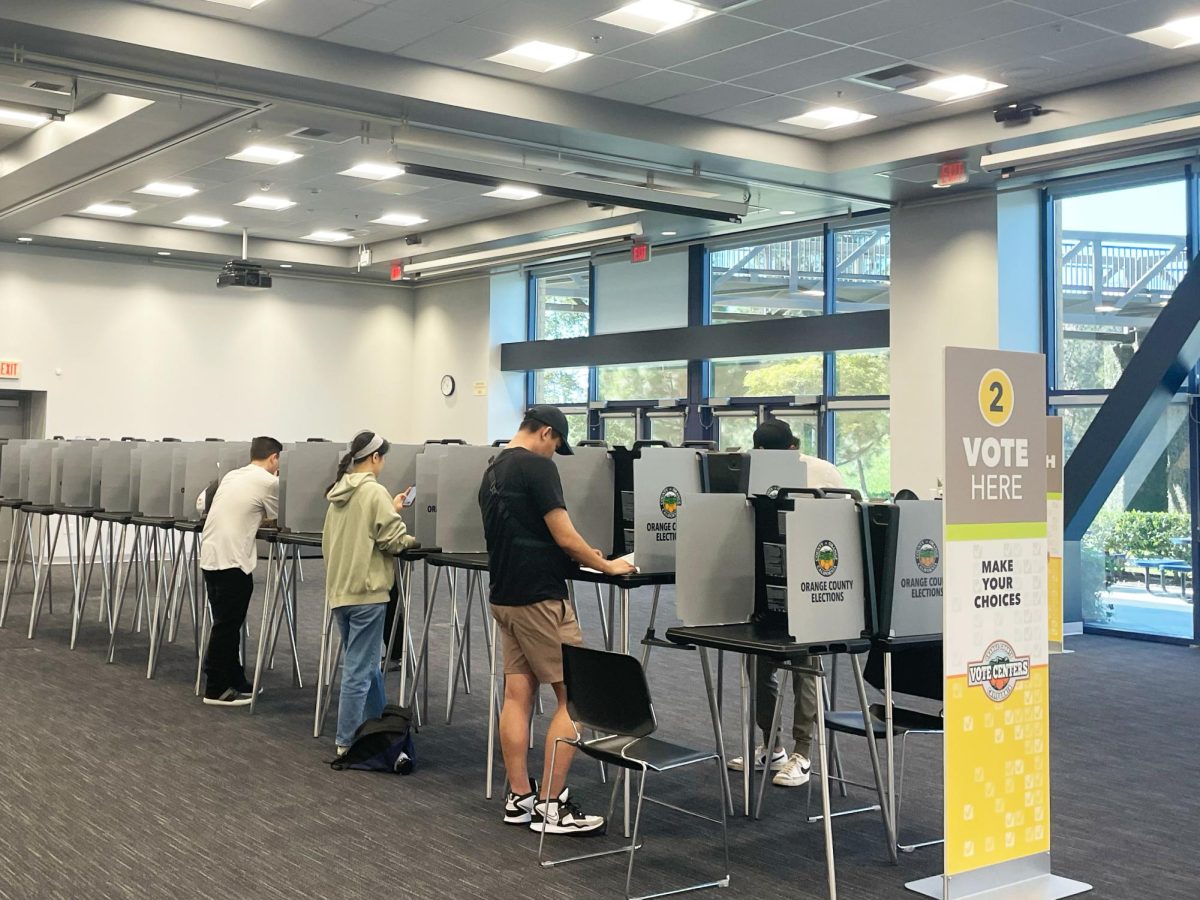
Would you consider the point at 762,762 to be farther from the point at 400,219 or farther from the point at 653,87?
the point at 400,219

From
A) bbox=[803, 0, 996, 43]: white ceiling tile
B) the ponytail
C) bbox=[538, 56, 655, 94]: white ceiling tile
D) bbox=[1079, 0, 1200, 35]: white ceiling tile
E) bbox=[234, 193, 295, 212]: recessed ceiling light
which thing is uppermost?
bbox=[234, 193, 295, 212]: recessed ceiling light

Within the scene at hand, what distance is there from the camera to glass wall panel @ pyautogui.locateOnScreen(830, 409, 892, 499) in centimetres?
1150

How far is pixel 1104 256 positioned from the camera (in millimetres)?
9992

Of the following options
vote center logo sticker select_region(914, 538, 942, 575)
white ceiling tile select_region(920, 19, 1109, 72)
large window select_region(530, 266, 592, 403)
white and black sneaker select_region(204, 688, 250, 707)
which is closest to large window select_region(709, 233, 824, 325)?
large window select_region(530, 266, 592, 403)

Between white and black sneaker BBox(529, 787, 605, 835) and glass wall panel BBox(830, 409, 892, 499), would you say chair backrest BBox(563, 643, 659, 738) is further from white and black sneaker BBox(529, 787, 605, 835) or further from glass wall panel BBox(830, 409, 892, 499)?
glass wall panel BBox(830, 409, 892, 499)

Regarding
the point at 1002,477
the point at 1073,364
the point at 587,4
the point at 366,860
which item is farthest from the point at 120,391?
the point at 1002,477

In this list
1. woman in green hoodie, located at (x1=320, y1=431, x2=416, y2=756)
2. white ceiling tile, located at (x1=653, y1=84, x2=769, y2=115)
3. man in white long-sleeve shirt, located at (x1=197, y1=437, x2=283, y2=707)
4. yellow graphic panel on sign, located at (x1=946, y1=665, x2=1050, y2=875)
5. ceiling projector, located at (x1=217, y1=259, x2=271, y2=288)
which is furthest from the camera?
ceiling projector, located at (x1=217, y1=259, x2=271, y2=288)

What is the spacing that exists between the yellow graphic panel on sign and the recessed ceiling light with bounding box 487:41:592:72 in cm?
508

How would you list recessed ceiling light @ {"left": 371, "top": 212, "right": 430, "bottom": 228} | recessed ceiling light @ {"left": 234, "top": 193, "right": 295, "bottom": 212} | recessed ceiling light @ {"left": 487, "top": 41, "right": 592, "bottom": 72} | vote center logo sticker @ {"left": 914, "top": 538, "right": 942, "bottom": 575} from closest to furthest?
vote center logo sticker @ {"left": 914, "top": 538, "right": 942, "bottom": 575}, recessed ceiling light @ {"left": 487, "top": 41, "right": 592, "bottom": 72}, recessed ceiling light @ {"left": 234, "top": 193, "right": 295, "bottom": 212}, recessed ceiling light @ {"left": 371, "top": 212, "right": 430, "bottom": 228}

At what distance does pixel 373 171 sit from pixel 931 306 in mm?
5004

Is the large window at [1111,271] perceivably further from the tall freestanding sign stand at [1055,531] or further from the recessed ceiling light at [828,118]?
the recessed ceiling light at [828,118]

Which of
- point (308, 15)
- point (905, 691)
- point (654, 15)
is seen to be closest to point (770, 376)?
point (654, 15)

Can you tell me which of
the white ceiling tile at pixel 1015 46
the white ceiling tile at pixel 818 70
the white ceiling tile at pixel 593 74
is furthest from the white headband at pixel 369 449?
the white ceiling tile at pixel 1015 46

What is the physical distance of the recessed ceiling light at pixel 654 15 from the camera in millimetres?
6742
